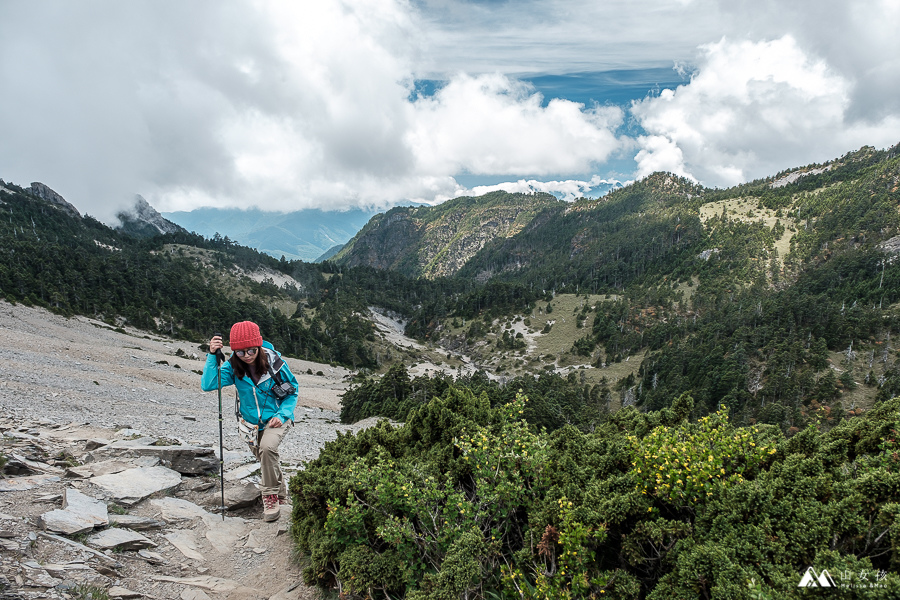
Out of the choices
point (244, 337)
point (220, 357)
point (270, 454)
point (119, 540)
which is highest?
point (244, 337)

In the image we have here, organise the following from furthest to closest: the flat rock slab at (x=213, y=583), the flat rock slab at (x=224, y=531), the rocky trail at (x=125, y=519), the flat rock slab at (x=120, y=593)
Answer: the flat rock slab at (x=224, y=531) → the flat rock slab at (x=213, y=583) → the rocky trail at (x=125, y=519) → the flat rock slab at (x=120, y=593)

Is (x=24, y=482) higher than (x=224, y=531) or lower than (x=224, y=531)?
higher

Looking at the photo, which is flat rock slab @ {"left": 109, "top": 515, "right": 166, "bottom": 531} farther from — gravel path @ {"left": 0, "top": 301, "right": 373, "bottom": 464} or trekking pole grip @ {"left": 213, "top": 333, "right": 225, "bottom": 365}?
gravel path @ {"left": 0, "top": 301, "right": 373, "bottom": 464}

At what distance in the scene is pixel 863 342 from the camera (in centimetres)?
7994

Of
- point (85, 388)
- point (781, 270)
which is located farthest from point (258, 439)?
point (781, 270)

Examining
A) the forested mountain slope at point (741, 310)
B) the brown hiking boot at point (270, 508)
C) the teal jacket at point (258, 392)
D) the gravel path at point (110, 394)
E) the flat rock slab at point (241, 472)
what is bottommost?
the gravel path at point (110, 394)

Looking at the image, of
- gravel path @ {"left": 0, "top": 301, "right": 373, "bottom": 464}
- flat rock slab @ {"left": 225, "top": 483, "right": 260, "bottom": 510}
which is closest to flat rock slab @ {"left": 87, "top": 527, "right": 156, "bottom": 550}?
flat rock slab @ {"left": 225, "top": 483, "right": 260, "bottom": 510}

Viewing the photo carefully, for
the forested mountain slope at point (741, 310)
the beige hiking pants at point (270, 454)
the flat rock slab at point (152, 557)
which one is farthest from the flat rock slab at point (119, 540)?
the forested mountain slope at point (741, 310)

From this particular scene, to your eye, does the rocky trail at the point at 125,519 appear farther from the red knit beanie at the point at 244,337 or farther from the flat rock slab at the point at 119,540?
the red knit beanie at the point at 244,337

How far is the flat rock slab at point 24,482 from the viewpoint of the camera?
6.52 meters

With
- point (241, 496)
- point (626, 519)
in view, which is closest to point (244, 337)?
point (241, 496)

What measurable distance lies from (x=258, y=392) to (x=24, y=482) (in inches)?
178

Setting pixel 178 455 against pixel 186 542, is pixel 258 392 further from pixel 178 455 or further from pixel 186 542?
pixel 178 455

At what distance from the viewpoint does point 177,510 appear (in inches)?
289
